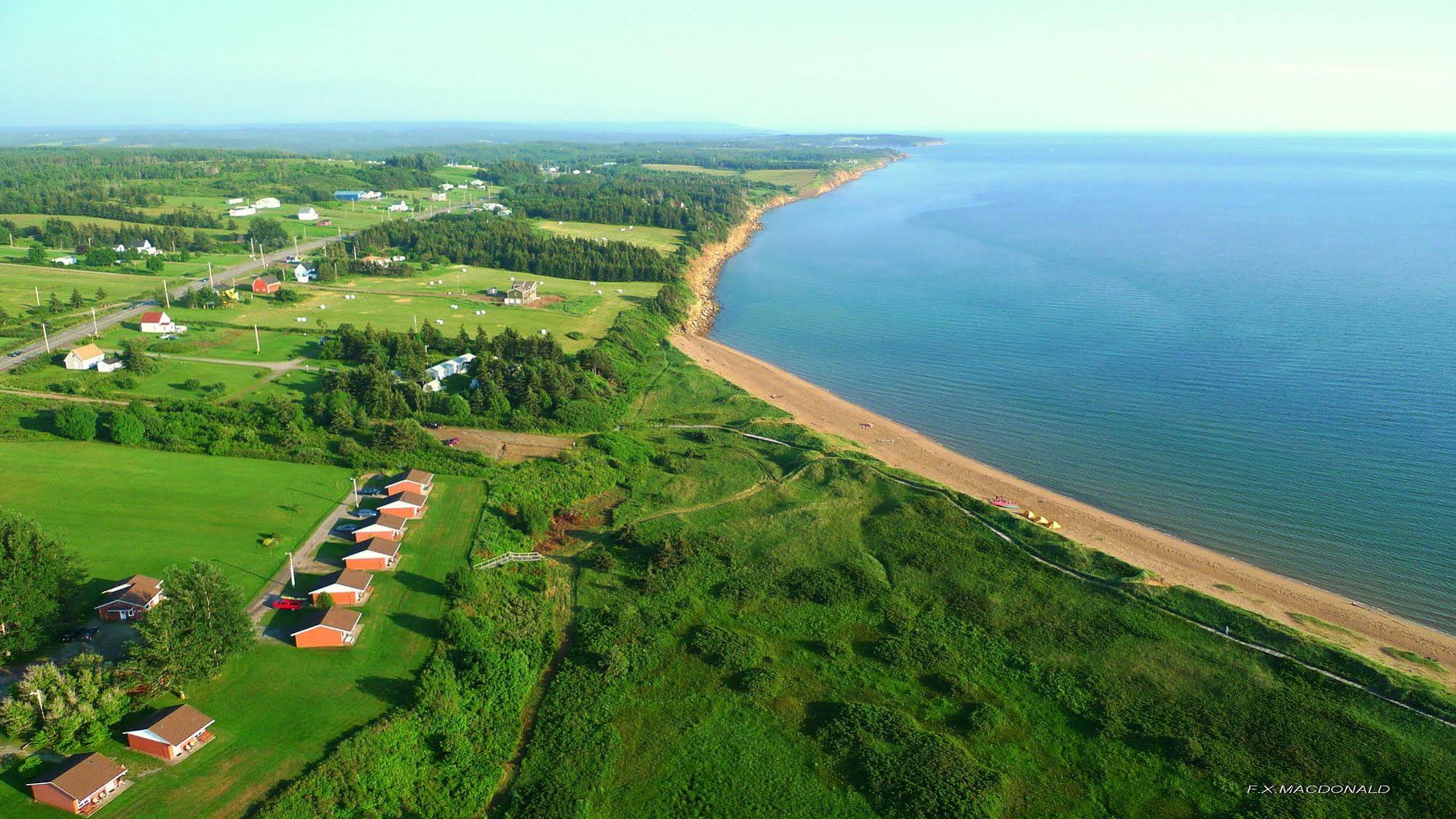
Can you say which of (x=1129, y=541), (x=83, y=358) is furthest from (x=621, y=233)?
(x=1129, y=541)

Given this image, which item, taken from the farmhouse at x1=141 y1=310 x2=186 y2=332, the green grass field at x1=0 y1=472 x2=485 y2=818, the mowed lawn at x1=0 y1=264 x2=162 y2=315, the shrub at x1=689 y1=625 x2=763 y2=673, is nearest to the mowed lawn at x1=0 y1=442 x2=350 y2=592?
the green grass field at x1=0 y1=472 x2=485 y2=818

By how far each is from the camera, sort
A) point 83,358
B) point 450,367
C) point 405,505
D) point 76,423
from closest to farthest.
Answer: point 405,505
point 76,423
point 83,358
point 450,367

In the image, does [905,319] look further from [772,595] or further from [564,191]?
[564,191]

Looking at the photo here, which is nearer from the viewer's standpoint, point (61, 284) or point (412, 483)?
point (412, 483)

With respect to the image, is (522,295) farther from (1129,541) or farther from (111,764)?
(111,764)

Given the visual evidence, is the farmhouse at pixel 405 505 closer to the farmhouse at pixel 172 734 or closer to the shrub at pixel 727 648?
the farmhouse at pixel 172 734

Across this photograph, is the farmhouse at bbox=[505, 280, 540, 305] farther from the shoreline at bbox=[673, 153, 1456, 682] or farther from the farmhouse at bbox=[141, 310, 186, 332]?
the farmhouse at bbox=[141, 310, 186, 332]

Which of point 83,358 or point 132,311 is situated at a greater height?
point 132,311
